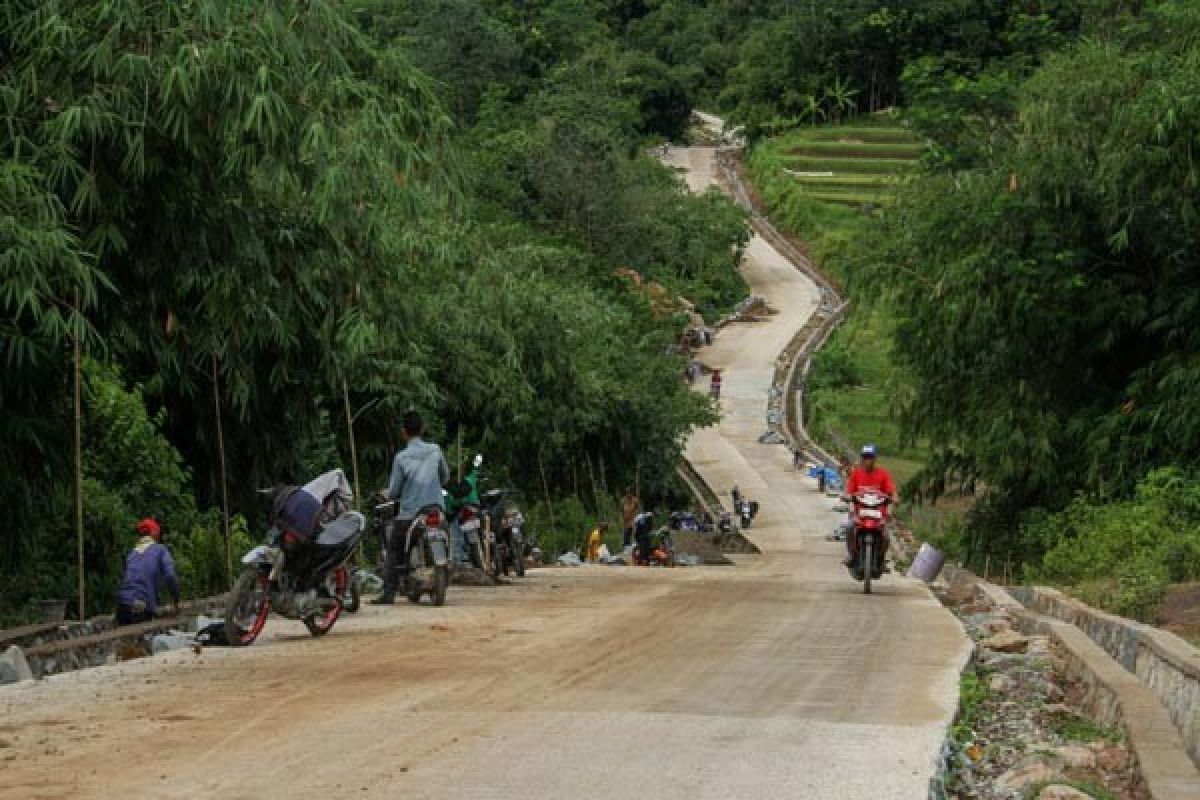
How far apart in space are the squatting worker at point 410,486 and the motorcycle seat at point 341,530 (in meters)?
2.77

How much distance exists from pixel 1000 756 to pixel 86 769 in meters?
4.84

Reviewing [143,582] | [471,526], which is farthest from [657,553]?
[143,582]

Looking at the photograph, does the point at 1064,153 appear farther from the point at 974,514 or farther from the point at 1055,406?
the point at 974,514

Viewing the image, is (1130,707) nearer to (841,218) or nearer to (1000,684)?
(1000,684)

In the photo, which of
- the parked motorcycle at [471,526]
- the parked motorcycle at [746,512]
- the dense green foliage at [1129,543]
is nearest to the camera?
the dense green foliage at [1129,543]

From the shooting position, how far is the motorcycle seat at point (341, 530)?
14.4 meters

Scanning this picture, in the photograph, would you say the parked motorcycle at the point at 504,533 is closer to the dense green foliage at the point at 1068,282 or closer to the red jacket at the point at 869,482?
the red jacket at the point at 869,482

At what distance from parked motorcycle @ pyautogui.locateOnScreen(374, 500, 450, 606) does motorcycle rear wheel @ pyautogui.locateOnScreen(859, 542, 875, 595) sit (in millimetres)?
6353

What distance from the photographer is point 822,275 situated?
358ft

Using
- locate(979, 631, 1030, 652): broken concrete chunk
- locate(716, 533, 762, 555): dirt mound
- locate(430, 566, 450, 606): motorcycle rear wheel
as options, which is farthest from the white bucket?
locate(716, 533, 762, 555): dirt mound

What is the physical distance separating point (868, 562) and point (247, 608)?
10383mm

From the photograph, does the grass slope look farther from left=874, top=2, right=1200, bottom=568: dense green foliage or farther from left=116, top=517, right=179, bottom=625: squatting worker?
left=116, top=517, right=179, bottom=625: squatting worker

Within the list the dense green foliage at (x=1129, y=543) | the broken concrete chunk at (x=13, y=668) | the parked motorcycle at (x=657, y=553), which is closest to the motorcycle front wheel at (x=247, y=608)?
the broken concrete chunk at (x=13, y=668)

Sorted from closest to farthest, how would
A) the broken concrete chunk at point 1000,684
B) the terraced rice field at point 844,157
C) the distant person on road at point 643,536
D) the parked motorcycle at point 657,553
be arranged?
the broken concrete chunk at point 1000,684 < the distant person on road at point 643,536 < the parked motorcycle at point 657,553 < the terraced rice field at point 844,157
